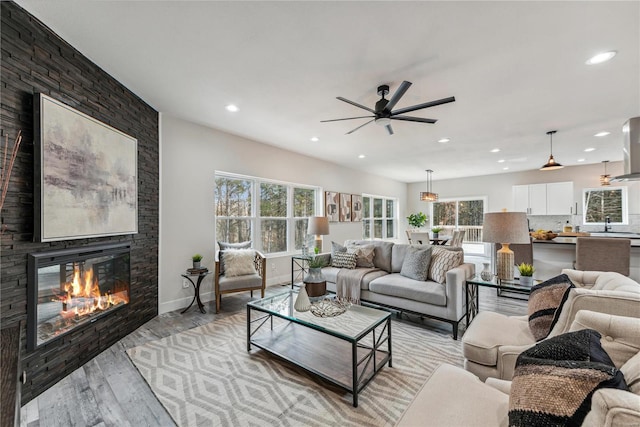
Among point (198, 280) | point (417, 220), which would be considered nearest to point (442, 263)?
point (198, 280)

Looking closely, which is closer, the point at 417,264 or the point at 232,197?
the point at 417,264

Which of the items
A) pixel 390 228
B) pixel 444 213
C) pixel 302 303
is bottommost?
pixel 302 303

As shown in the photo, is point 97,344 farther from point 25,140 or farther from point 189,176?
point 189,176

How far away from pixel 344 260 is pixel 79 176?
128 inches

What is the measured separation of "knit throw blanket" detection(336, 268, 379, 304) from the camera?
366 centimetres

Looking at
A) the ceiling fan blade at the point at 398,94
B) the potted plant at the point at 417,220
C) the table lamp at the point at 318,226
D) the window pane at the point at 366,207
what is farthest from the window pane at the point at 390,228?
the ceiling fan blade at the point at 398,94

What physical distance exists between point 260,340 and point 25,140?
2460 mm

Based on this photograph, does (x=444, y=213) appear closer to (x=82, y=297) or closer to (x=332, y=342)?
(x=332, y=342)

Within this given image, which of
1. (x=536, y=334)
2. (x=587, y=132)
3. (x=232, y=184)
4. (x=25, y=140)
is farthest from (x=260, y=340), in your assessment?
(x=587, y=132)

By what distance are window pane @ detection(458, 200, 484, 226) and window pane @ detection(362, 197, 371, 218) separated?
127 inches

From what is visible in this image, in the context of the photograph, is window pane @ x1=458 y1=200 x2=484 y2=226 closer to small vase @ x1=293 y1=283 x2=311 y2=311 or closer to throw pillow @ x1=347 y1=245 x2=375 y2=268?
throw pillow @ x1=347 y1=245 x2=375 y2=268

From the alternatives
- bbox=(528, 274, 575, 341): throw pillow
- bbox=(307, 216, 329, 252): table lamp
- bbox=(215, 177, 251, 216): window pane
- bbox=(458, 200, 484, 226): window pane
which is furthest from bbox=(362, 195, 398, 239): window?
bbox=(528, 274, 575, 341): throw pillow

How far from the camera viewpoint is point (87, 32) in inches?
81.4

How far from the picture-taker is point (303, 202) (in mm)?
5895
